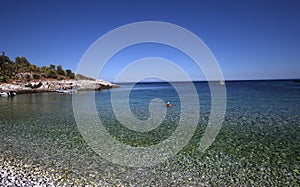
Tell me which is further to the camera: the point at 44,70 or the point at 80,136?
the point at 44,70

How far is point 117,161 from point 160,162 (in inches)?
92.0

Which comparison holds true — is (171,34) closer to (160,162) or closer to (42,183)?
(160,162)

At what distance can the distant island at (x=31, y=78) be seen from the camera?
247ft

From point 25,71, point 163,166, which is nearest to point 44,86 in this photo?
point 25,71

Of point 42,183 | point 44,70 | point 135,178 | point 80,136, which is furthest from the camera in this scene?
point 44,70

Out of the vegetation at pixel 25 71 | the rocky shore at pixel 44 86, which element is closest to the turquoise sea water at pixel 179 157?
the rocky shore at pixel 44 86

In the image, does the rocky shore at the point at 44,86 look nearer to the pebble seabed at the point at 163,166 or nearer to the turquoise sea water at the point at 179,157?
the turquoise sea water at the point at 179,157

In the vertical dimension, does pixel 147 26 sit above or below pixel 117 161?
above

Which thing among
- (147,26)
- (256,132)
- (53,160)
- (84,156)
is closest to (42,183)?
(53,160)

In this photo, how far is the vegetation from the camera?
3238 inches

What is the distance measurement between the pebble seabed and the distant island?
69064mm

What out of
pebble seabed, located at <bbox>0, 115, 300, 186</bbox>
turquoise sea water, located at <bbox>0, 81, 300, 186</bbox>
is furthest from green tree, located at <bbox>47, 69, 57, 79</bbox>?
pebble seabed, located at <bbox>0, 115, 300, 186</bbox>

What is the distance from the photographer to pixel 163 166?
32.7 feet

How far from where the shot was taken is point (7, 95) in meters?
54.0
